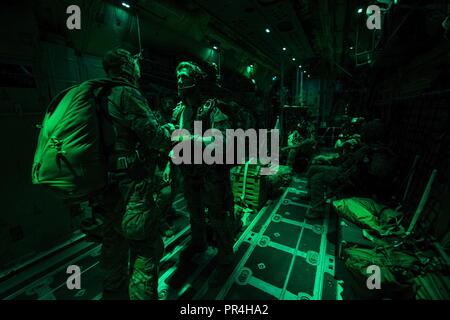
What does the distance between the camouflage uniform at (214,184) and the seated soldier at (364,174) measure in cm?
207

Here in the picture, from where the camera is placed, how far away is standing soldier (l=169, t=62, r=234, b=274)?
2182 mm

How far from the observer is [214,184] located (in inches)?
89.7

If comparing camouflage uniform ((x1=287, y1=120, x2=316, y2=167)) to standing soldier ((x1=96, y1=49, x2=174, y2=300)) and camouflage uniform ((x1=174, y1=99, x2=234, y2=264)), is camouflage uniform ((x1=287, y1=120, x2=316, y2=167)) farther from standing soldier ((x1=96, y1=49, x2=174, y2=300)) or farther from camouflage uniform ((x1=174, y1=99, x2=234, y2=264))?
standing soldier ((x1=96, y1=49, x2=174, y2=300))

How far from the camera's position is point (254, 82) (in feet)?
24.1

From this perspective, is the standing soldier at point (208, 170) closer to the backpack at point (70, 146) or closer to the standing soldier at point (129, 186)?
the standing soldier at point (129, 186)

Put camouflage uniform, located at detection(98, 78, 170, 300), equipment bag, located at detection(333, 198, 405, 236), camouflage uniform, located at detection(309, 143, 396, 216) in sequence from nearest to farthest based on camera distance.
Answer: camouflage uniform, located at detection(98, 78, 170, 300), equipment bag, located at detection(333, 198, 405, 236), camouflage uniform, located at detection(309, 143, 396, 216)

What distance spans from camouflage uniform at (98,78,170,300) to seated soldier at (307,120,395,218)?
301 centimetres

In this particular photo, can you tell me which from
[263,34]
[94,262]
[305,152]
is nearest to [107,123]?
[94,262]

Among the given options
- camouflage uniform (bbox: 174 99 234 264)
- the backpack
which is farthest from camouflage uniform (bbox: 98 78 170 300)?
camouflage uniform (bbox: 174 99 234 264)

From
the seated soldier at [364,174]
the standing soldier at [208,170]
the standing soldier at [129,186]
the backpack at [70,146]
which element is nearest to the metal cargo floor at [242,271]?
the standing soldier at [208,170]

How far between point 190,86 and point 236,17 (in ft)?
7.81

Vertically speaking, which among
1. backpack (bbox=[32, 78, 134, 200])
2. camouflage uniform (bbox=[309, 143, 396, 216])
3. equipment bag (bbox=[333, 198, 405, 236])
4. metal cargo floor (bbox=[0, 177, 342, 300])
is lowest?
metal cargo floor (bbox=[0, 177, 342, 300])

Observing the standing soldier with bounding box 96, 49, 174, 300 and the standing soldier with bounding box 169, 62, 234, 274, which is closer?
the standing soldier with bounding box 96, 49, 174, 300
